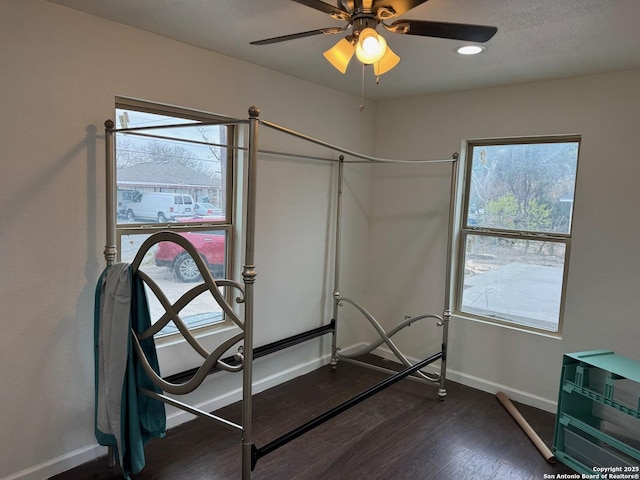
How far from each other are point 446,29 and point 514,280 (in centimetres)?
236

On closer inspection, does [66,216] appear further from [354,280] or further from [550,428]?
[550,428]

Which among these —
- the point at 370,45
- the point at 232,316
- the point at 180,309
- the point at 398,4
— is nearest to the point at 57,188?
the point at 180,309

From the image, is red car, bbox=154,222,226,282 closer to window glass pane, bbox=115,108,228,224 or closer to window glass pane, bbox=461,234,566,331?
window glass pane, bbox=115,108,228,224

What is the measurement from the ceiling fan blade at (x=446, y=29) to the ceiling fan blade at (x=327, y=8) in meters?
0.20

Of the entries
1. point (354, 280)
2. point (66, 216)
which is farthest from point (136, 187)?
point (354, 280)

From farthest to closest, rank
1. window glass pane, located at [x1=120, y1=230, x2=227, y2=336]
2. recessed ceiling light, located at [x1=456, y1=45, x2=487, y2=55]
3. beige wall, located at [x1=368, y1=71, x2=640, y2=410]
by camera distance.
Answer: beige wall, located at [x1=368, y1=71, x2=640, y2=410] → window glass pane, located at [x1=120, y1=230, x2=227, y2=336] → recessed ceiling light, located at [x1=456, y1=45, x2=487, y2=55]

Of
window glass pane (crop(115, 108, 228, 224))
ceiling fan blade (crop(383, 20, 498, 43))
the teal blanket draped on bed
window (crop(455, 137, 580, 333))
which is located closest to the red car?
window glass pane (crop(115, 108, 228, 224))

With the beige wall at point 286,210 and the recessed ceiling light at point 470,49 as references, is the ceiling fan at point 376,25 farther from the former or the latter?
the beige wall at point 286,210

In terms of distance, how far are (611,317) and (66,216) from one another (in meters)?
3.38

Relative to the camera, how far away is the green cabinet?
2361mm

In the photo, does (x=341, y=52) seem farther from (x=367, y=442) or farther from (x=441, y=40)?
(x=367, y=442)

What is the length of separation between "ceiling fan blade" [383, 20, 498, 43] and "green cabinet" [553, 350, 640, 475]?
192 cm

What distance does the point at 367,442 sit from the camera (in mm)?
2768

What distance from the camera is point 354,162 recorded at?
148 inches
